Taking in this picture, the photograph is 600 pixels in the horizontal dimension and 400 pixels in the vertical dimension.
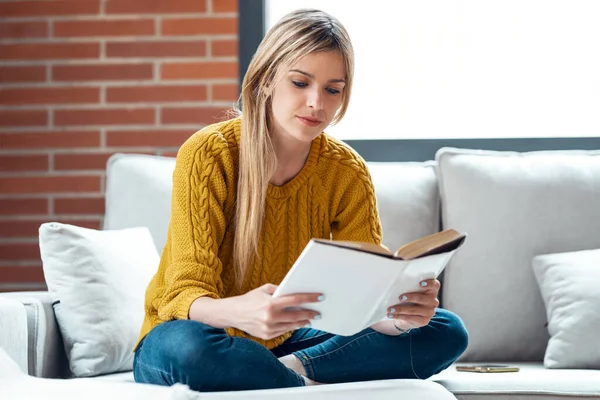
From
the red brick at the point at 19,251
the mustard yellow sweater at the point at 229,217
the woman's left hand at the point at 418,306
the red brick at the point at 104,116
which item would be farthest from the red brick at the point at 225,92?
the woman's left hand at the point at 418,306

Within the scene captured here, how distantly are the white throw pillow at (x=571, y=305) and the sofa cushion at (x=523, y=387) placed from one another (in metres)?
0.24

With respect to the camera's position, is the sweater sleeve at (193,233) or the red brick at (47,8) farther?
the red brick at (47,8)

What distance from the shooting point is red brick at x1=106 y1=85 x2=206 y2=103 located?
298 centimetres

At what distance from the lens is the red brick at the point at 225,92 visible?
2982mm

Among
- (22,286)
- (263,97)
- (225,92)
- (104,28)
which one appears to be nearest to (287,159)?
(263,97)

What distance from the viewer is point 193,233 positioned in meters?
1.66

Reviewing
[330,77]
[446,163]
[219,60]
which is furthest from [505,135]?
[330,77]

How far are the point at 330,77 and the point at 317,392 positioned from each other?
2.09ft

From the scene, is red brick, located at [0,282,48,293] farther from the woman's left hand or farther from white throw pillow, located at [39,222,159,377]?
the woman's left hand

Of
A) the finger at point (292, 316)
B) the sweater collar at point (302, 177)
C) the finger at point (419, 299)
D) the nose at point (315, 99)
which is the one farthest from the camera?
the sweater collar at point (302, 177)

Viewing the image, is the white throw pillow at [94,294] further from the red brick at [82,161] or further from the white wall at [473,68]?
the white wall at [473,68]

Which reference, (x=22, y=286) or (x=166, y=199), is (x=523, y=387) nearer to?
(x=166, y=199)

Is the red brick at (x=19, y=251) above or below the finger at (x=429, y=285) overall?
below

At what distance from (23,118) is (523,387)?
2075mm
